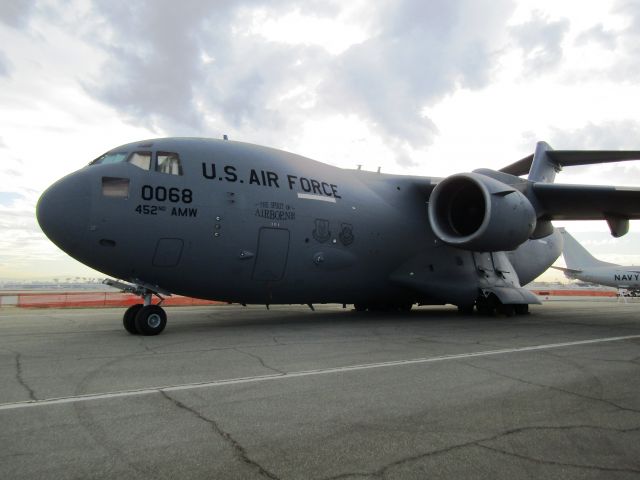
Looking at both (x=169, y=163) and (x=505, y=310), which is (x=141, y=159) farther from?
(x=505, y=310)

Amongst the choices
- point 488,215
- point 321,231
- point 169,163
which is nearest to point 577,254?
point 488,215

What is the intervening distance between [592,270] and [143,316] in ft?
122

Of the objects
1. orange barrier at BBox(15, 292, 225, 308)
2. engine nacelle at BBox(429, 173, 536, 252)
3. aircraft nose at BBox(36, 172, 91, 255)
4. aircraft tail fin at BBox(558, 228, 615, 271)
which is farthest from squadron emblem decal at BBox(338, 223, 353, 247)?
aircraft tail fin at BBox(558, 228, 615, 271)

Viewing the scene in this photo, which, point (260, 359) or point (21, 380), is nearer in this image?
point (21, 380)

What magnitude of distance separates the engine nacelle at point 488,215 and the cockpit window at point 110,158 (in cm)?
682

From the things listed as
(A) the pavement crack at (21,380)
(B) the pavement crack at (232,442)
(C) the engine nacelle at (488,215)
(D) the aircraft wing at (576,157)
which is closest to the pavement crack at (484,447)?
(B) the pavement crack at (232,442)

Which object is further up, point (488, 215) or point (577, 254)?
point (577, 254)

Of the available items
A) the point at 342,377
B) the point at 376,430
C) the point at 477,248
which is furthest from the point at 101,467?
the point at 477,248

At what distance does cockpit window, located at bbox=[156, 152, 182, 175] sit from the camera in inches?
334

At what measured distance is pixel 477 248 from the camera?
1062 cm

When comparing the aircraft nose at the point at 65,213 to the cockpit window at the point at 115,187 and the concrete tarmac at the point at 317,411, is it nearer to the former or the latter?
the cockpit window at the point at 115,187

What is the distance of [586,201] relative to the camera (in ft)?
39.8

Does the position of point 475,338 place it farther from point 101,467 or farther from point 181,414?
point 101,467

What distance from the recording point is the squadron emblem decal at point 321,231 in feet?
33.1
